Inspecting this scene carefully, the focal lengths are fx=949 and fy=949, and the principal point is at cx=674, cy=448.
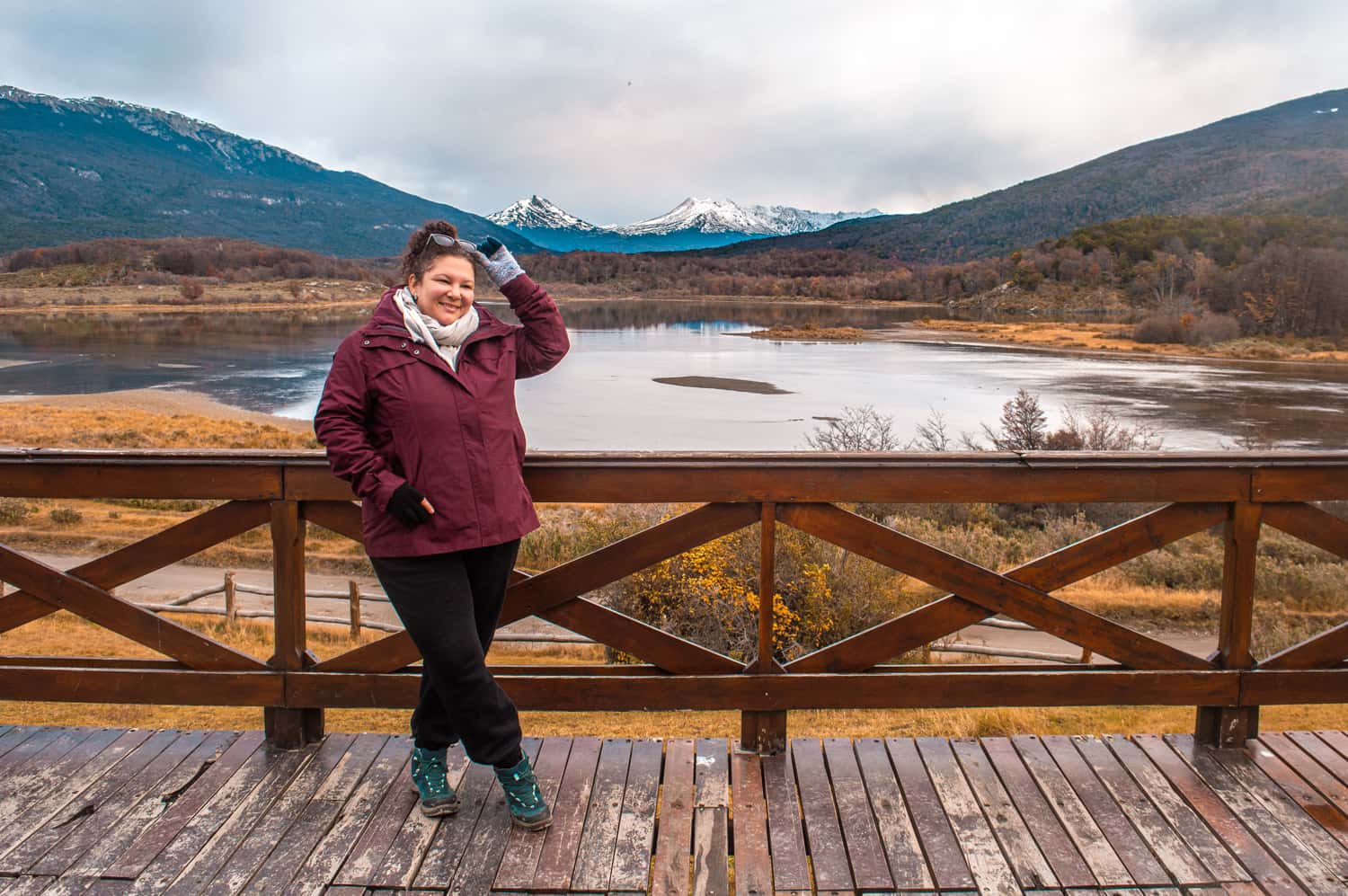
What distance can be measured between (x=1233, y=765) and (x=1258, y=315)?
245 ft

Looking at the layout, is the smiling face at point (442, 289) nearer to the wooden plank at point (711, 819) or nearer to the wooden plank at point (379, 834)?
the wooden plank at point (379, 834)

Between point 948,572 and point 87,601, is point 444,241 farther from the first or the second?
point 948,572

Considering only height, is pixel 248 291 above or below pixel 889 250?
below

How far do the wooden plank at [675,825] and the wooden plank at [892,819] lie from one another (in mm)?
548

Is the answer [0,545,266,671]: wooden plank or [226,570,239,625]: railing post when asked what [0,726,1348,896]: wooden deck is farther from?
[226,570,239,625]: railing post

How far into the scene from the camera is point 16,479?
3115mm

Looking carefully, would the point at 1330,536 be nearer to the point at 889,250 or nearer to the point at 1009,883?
the point at 1009,883

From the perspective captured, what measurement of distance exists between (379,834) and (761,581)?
1.35 metres

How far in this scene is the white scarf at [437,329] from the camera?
255 cm

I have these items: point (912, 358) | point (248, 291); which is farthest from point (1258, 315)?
point (248, 291)

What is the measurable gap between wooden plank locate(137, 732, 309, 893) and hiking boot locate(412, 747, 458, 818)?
0.47m

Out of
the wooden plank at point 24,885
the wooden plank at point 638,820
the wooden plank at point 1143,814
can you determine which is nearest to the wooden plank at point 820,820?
the wooden plank at point 638,820

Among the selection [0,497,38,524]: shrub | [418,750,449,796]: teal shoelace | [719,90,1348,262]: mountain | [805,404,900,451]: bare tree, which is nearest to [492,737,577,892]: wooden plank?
[418,750,449,796]: teal shoelace

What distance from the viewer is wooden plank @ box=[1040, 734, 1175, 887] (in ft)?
8.16
